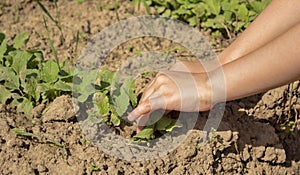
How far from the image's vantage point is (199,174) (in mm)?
2301

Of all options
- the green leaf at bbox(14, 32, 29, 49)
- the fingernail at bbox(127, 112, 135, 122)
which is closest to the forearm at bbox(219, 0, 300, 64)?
the fingernail at bbox(127, 112, 135, 122)

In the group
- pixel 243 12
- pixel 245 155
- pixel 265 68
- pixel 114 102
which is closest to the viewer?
pixel 265 68

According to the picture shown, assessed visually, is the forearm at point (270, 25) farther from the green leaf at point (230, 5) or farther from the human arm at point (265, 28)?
the green leaf at point (230, 5)

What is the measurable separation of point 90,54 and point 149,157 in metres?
0.70

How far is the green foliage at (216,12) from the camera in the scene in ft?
9.46

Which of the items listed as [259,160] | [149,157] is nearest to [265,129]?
[259,160]

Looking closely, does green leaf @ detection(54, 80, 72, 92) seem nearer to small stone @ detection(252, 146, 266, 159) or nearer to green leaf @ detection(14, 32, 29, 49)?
green leaf @ detection(14, 32, 29, 49)

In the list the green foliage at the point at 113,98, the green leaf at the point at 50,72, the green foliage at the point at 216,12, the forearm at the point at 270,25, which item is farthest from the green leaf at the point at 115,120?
the green foliage at the point at 216,12

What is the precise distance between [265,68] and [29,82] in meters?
0.94

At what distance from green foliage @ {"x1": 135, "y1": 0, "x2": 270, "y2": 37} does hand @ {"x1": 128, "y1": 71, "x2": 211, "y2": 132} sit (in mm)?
774

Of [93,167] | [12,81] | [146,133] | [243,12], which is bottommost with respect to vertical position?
[93,167]

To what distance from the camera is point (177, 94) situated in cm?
209

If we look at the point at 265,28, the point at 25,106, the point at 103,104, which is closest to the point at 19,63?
the point at 25,106

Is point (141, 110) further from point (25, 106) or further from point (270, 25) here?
point (270, 25)
